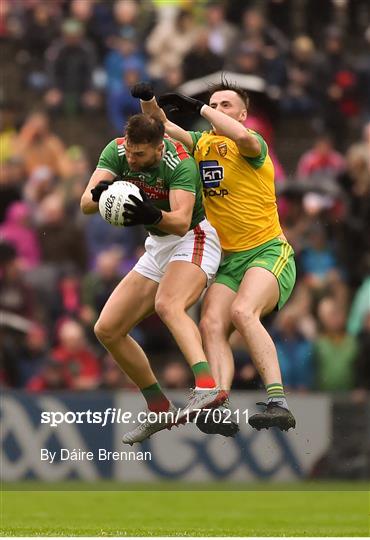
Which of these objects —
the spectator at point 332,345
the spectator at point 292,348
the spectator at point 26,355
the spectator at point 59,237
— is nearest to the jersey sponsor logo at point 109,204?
the spectator at point 292,348

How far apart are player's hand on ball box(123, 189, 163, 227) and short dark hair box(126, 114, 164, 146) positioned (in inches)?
16.3

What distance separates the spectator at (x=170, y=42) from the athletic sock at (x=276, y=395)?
8.44 m

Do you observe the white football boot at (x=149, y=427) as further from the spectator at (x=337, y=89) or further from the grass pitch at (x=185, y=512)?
the spectator at (x=337, y=89)

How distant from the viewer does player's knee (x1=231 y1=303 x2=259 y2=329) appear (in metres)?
11.5

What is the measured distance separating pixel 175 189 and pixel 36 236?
691 cm

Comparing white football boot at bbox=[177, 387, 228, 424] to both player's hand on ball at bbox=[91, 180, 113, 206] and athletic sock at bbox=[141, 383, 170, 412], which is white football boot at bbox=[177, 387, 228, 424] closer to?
athletic sock at bbox=[141, 383, 170, 412]

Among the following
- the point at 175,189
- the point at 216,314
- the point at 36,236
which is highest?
the point at 175,189

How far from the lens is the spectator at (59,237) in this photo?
17766 mm

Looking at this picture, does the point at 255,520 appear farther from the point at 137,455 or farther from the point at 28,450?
the point at 28,450

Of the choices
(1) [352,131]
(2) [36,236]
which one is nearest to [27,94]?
(2) [36,236]

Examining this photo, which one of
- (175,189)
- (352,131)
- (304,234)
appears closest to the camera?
(175,189)

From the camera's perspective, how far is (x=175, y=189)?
11516mm

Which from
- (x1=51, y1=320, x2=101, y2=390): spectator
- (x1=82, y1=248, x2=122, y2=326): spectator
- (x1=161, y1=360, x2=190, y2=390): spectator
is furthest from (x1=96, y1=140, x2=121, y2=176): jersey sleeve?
(x1=161, y1=360, x2=190, y2=390): spectator

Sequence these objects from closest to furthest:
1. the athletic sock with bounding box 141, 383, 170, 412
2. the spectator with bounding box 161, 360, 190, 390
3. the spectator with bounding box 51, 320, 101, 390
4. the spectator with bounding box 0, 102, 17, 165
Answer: the athletic sock with bounding box 141, 383, 170, 412 < the spectator with bounding box 51, 320, 101, 390 < the spectator with bounding box 161, 360, 190, 390 < the spectator with bounding box 0, 102, 17, 165
